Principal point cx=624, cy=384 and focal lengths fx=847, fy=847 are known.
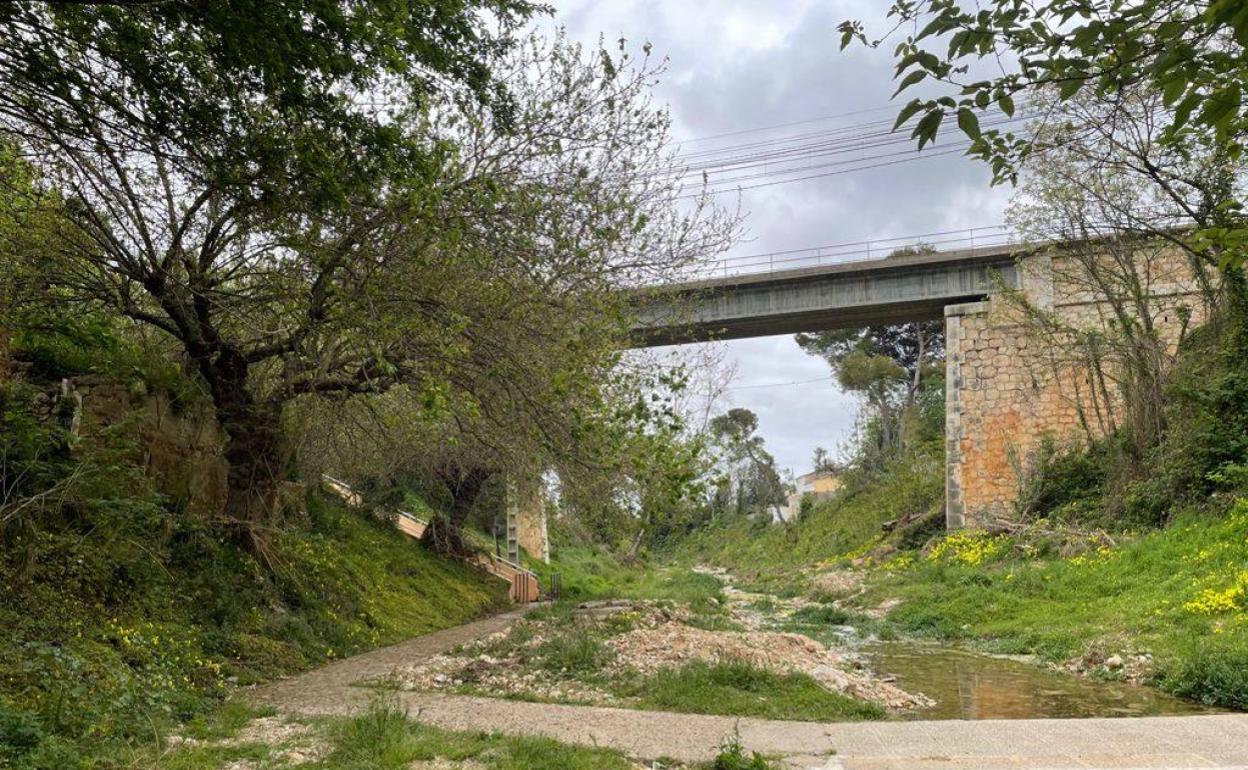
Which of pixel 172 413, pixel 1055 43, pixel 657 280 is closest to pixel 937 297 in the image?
pixel 657 280

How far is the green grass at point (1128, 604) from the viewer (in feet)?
Result: 29.6

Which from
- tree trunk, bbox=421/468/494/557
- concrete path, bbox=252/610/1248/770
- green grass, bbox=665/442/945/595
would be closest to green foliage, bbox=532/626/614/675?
concrete path, bbox=252/610/1248/770

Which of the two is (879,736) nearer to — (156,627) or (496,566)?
(156,627)

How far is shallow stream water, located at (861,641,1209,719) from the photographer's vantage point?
26.9 feet

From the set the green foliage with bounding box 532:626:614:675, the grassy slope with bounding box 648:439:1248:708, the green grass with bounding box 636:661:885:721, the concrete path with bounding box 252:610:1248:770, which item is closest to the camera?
the concrete path with bounding box 252:610:1248:770

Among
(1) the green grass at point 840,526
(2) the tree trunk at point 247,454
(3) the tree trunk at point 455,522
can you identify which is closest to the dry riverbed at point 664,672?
(2) the tree trunk at point 247,454

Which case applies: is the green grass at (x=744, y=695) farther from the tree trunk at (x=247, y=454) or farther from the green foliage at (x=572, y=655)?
the tree trunk at (x=247, y=454)

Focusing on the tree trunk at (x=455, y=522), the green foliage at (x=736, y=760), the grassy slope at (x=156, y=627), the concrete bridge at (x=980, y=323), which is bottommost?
the green foliage at (x=736, y=760)

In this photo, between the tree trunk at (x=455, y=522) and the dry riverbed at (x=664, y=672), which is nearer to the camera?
the dry riverbed at (x=664, y=672)

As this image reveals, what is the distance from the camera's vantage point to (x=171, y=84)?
5969 millimetres

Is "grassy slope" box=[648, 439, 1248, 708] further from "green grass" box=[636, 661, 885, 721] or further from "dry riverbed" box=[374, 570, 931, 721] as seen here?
"green grass" box=[636, 661, 885, 721]

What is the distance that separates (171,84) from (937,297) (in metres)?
22.4

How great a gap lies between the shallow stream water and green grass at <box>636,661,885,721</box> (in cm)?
98

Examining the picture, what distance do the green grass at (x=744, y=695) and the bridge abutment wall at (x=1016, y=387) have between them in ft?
48.5
